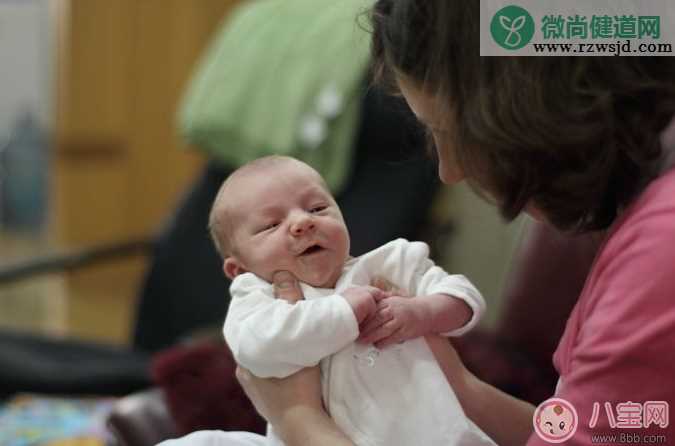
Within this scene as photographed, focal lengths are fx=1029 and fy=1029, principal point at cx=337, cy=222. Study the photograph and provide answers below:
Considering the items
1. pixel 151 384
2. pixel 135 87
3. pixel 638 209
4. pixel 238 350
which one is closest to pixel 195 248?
pixel 151 384

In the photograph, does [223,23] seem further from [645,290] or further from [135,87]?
[645,290]

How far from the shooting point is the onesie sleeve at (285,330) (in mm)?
638

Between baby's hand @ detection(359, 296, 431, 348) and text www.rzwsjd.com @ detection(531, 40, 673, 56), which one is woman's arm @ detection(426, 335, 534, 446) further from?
text www.rzwsjd.com @ detection(531, 40, 673, 56)

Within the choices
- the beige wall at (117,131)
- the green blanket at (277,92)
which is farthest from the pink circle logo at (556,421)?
the beige wall at (117,131)

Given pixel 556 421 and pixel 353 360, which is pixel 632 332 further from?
pixel 353 360

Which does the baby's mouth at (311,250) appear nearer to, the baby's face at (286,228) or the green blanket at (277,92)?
the baby's face at (286,228)

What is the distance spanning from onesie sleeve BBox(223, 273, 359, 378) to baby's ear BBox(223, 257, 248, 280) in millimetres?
19

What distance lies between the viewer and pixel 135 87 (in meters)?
2.35

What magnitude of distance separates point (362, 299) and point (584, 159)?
163 millimetres

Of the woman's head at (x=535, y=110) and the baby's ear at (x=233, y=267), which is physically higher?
the woman's head at (x=535, y=110)

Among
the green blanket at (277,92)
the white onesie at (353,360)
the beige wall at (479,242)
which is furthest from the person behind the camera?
the green blanket at (277,92)

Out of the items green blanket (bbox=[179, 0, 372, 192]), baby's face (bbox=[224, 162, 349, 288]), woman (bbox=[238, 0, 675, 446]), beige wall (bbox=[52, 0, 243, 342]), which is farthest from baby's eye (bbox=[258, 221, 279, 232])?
beige wall (bbox=[52, 0, 243, 342])

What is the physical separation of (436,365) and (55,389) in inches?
44.3

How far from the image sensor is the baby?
2.13 feet
